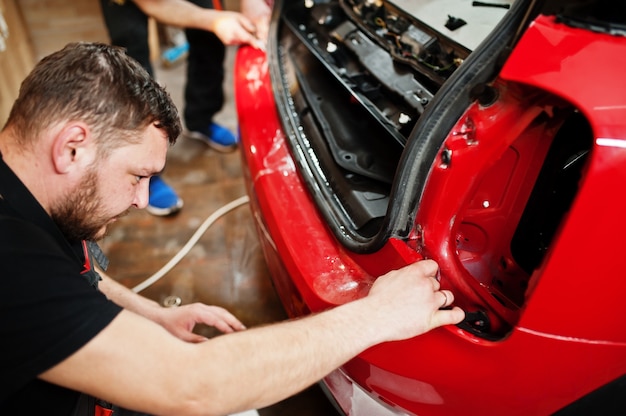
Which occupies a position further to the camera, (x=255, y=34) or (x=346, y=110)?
(x=255, y=34)

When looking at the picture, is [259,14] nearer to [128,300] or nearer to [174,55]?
[128,300]

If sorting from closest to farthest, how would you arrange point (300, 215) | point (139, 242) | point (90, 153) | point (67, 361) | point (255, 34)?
1. point (67, 361)
2. point (90, 153)
3. point (300, 215)
4. point (255, 34)
5. point (139, 242)

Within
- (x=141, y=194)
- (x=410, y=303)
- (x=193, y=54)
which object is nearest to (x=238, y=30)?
(x=193, y=54)

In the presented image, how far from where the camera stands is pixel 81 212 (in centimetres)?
94

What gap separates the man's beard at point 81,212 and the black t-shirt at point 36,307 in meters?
0.10

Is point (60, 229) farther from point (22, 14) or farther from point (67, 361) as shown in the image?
point (22, 14)

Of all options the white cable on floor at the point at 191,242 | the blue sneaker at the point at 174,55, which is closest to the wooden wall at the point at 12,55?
the blue sneaker at the point at 174,55

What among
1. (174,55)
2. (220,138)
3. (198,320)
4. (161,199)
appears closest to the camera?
(198,320)

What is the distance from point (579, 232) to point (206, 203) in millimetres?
1796

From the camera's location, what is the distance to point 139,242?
7.14ft

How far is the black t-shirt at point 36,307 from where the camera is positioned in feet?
2.40

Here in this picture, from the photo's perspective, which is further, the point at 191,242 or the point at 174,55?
the point at 174,55

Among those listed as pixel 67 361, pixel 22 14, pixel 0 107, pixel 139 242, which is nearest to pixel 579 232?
pixel 67 361

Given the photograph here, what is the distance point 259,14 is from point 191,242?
3.07 ft
